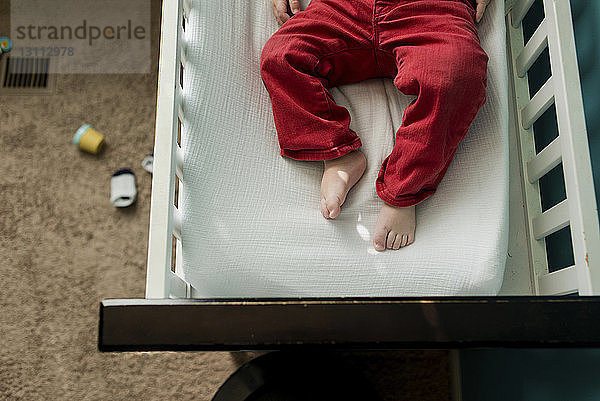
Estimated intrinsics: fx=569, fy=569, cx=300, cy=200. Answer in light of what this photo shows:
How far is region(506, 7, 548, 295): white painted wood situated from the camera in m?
0.98

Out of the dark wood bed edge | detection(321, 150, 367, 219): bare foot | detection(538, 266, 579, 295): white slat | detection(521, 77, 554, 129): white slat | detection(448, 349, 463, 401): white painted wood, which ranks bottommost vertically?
detection(448, 349, 463, 401): white painted wood

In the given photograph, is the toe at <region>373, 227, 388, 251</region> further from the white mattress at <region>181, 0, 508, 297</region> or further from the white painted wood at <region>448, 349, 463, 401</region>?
the white painted wood at <region>448, 349, 463, 401</region>

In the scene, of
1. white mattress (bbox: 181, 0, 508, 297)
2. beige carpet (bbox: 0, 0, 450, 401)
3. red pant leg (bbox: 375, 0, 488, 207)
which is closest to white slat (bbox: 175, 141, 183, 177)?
white mattress (bbox: 181, 0, 508, 297)

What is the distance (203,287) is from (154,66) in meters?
0.84

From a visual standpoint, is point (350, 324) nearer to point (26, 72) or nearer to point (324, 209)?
point (324, 209)

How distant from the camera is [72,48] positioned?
1571 mm

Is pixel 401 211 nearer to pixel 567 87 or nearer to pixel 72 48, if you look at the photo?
pixel 567 87

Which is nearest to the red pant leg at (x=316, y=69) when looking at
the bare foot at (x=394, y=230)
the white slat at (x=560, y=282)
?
the bare foot at (x=394, y=230)

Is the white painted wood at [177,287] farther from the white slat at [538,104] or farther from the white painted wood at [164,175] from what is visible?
the white slat at [538,104]

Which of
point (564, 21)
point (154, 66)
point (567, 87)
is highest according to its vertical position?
point (154, 66)

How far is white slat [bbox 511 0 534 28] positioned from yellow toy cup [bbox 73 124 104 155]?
101 cm

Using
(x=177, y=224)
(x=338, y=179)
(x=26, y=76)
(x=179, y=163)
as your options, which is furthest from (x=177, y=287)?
(x=26, y=76)

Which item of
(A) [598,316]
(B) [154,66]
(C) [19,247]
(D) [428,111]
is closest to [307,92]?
(D) [428,111]

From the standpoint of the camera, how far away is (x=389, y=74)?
41.9 inches
